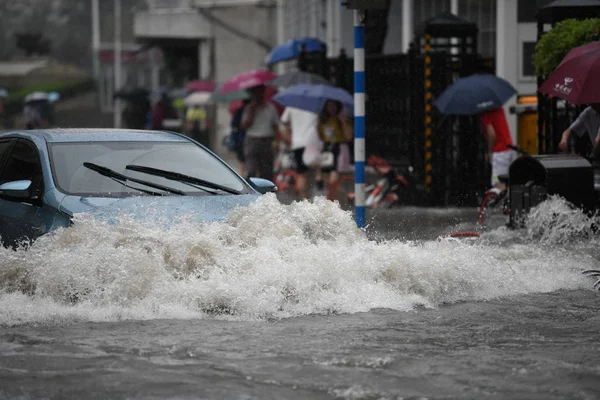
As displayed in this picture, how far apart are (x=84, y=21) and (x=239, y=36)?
8951 cm

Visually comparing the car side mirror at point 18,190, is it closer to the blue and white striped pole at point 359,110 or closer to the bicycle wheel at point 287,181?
the blue and white striped pole at point 359,110

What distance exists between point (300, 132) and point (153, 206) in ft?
38.6

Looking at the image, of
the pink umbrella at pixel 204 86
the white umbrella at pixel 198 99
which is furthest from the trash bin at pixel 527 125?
the pink umbrella at pixel 204 86

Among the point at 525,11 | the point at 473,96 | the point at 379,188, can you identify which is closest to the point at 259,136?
the point at 379,188

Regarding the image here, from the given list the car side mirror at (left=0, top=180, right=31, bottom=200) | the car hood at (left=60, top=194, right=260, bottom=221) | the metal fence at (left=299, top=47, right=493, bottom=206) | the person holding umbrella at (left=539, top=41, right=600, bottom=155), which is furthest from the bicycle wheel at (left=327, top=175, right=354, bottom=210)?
the car side mirror at (left=0, top=180, right=31, bottom=200)

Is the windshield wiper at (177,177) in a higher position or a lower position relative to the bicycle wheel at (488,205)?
higher

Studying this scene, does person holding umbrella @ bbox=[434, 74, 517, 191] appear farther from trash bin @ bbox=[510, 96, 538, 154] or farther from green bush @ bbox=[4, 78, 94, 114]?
green bush @ bbox=[4, 78, 94, 114]

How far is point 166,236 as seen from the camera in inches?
340

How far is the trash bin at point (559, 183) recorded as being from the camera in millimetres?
13594

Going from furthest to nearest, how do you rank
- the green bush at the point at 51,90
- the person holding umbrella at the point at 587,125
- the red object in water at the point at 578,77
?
the green bush at the point at 51,90 → the person holding umbrella at the point at 587,125 → the red object in water at the point at 578,77

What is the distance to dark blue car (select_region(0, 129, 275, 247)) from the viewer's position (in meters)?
9.10

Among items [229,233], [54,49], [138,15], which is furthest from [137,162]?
[54,49]

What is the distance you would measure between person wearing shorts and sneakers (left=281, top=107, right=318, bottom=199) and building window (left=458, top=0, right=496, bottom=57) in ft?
13.9

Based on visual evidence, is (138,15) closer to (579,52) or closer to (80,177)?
(579,52)
